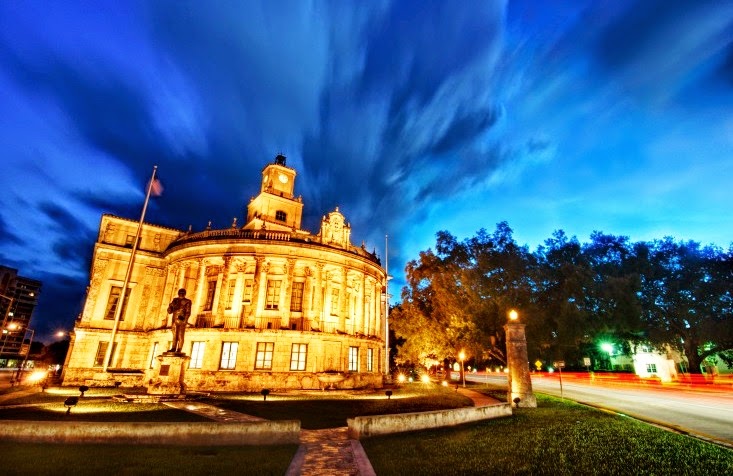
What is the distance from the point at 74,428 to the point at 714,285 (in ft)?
180

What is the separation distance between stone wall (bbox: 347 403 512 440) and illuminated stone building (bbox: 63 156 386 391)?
58.9ft

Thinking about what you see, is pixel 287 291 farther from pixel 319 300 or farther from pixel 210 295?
pixel 210 295

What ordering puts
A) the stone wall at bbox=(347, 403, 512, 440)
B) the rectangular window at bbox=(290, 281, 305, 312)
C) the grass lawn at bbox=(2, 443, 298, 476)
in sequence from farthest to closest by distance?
the rectangular window at bbox=(290, 281, 305, 312)
the stone wall at bbox=(347, 403, 512, 440)
the grass lawn at bbox=(2, 443, 298, 476)

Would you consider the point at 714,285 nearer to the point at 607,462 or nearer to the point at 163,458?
the point at 607,462

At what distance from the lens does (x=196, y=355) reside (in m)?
30.4

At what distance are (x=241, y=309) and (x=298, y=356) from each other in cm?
651

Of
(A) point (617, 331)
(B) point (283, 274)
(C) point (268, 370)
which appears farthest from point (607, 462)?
(A) point (617, 331)

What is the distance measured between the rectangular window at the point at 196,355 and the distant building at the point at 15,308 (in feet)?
295

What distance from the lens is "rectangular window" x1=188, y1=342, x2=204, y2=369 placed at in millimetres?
29966

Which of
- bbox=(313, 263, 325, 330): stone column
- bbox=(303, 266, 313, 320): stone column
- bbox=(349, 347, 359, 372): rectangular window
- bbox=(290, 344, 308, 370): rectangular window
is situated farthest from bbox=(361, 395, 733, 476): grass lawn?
bbox=(349, 347, 359, 372): rectangular window

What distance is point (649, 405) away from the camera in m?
19.5

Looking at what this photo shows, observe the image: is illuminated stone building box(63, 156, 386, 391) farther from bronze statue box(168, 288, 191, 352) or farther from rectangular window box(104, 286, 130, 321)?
bronze statue box(168, 288, 191, 352)

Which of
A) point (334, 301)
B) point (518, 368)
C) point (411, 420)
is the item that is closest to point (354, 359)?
point (334, 301)

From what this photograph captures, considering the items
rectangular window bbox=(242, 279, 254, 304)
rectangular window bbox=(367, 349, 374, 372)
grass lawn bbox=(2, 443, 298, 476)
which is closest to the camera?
grass lawn bbox=(2, 443, 298, 476)
